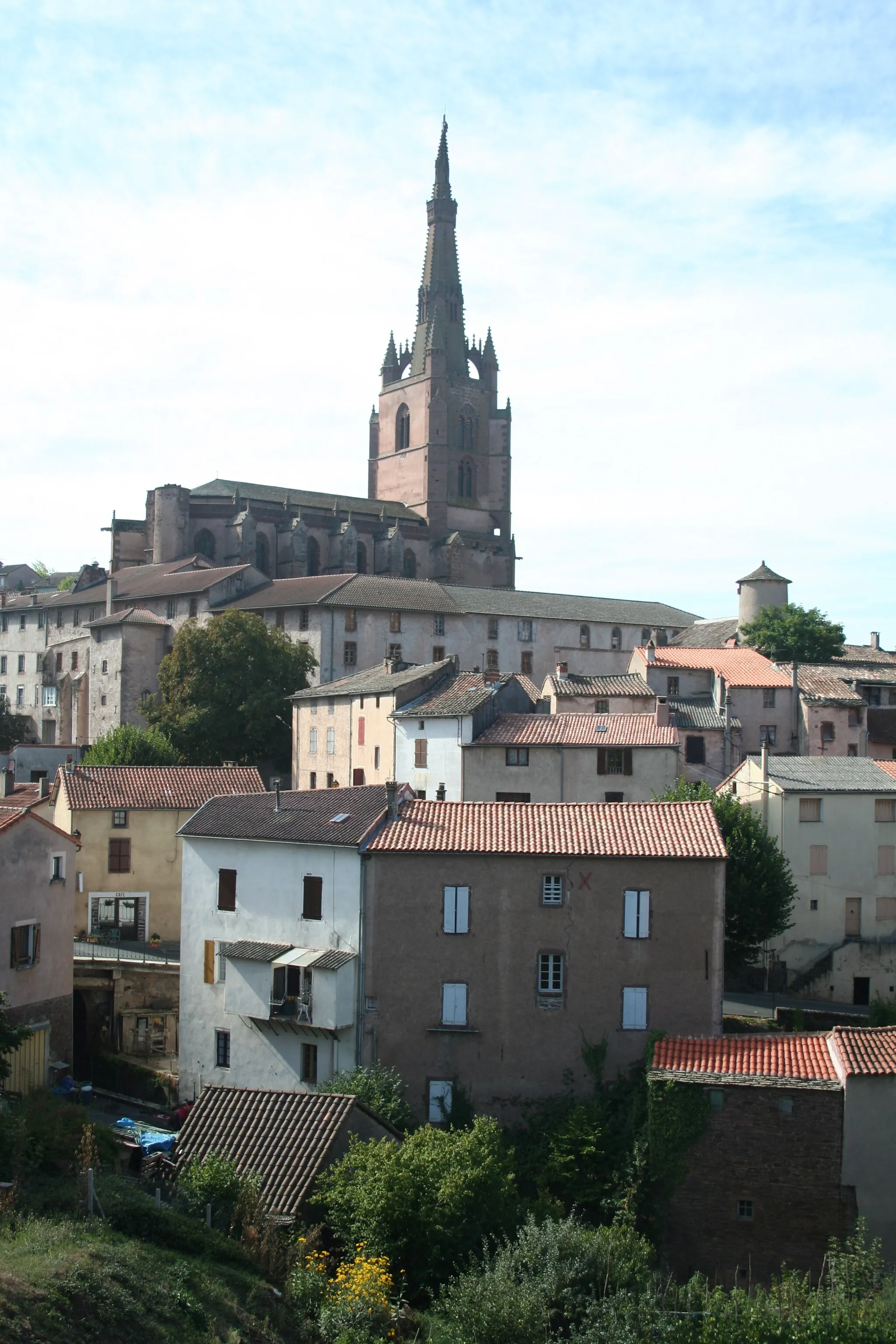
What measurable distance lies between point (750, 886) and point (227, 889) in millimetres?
14159

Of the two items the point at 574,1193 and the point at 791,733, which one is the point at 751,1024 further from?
the point at 791,733

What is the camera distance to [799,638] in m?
68.2

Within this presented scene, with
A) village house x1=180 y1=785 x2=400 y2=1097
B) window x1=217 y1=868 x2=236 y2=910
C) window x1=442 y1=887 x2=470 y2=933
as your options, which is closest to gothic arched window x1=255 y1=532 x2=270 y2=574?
village house x1=180 y1=785 x2=400 y2=1097

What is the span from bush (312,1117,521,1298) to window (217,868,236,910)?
10.7m

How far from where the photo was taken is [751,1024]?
32.7m

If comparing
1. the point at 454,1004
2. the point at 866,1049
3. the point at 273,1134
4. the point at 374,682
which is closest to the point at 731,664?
the point at 374,682

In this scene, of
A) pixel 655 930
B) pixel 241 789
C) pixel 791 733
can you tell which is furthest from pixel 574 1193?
pixel 791 733

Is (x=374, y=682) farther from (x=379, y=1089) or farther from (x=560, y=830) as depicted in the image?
(x=379, y=1089)

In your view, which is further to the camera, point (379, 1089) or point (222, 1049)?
point (222, 1049)

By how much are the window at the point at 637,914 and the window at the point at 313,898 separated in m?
6.69

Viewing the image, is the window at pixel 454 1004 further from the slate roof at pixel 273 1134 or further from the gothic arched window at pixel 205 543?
the gothic arched window at pixel 205 543

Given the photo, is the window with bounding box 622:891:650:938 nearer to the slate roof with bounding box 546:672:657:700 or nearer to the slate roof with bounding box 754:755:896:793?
the slate roof with bounding box 754:755:896:793

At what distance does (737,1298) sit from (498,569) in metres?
88.0

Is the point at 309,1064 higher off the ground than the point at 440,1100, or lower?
higher
